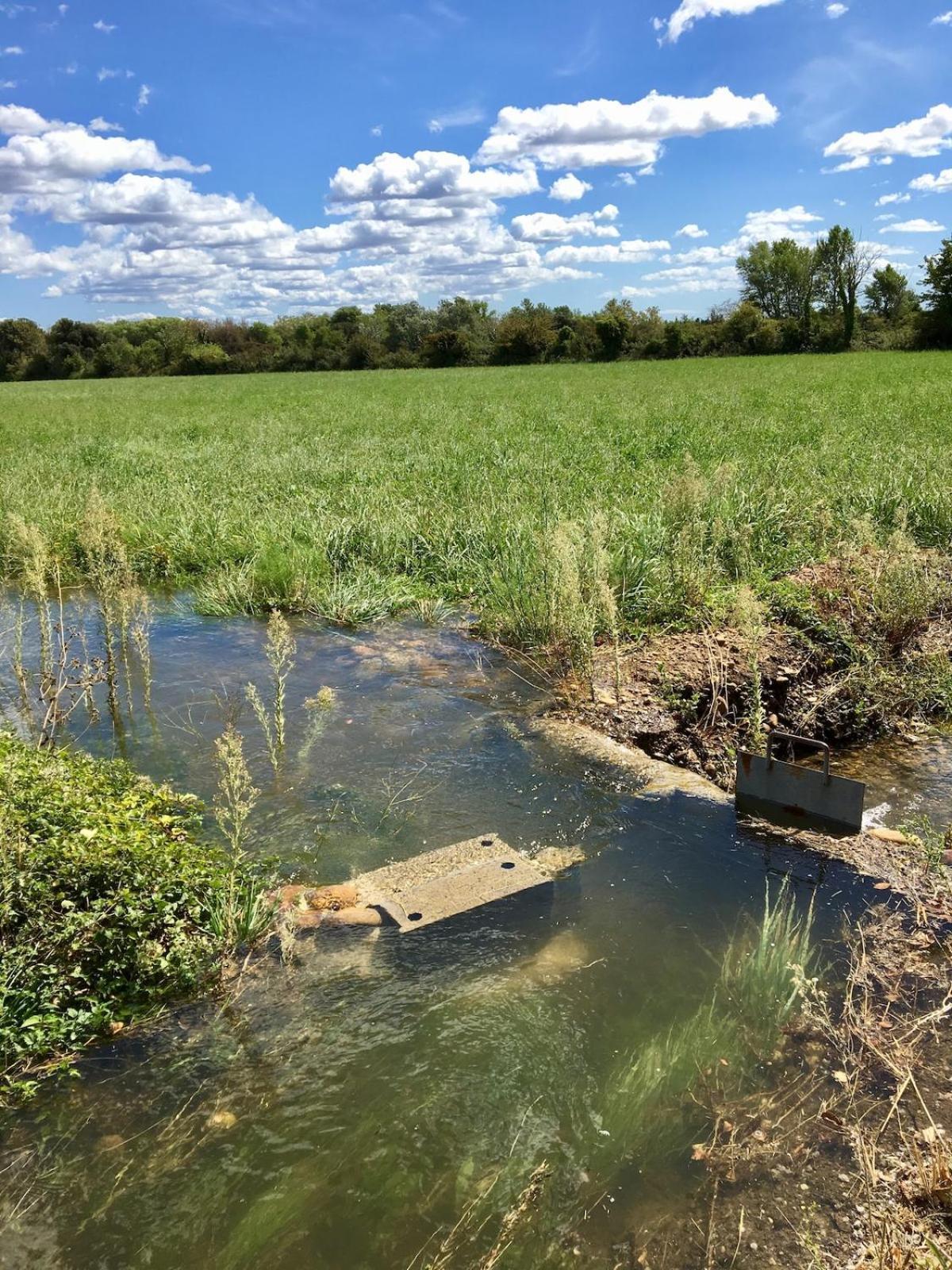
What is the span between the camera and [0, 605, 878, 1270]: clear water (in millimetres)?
2445

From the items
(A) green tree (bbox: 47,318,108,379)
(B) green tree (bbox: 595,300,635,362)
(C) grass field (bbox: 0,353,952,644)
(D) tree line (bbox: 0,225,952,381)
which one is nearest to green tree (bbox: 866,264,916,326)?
(D) tree line (bbox: 0,225,952,381)

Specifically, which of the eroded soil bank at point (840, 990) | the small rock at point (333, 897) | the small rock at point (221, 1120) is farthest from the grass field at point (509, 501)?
the small rock at point (221, 1120)

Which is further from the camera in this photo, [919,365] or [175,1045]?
[919,365]

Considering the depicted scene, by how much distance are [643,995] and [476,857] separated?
1.18 m

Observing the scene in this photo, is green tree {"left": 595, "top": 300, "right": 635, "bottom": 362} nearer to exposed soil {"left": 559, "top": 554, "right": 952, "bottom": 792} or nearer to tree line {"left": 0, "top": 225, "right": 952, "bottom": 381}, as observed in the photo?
tree line {"left": 0, "top": 225, "right": 952, "bottom": 381}

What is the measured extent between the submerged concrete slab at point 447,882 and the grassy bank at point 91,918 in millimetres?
565

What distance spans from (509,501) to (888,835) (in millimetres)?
6874

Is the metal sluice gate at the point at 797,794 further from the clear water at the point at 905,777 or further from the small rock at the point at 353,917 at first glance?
the small rock at the point at 353,917

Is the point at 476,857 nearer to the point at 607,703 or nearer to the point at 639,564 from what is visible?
the point at 607,703

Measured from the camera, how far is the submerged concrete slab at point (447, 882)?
12.4ft

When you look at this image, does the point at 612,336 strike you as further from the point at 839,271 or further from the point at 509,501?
the point at 509,501

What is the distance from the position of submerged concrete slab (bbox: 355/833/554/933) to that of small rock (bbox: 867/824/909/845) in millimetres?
1752

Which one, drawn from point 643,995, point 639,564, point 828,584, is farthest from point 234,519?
point 643,995

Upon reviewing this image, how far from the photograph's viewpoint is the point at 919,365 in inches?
1308
